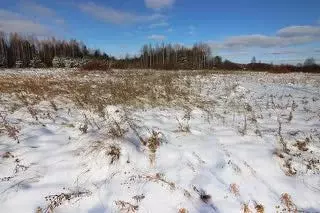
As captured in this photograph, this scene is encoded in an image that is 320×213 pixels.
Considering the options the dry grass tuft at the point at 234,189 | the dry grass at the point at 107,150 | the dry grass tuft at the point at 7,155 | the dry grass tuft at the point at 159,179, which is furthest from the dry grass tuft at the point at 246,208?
the dry grass tuft at the point at 7,155

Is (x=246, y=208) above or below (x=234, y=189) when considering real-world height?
below

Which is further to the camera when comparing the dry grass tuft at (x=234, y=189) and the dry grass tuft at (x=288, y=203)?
the dry grass tuft at (x=234, y=189)

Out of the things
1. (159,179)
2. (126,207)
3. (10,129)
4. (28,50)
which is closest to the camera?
(126,207)

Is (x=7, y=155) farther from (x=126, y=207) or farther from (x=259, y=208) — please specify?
(x=259, y=208)

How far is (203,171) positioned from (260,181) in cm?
78

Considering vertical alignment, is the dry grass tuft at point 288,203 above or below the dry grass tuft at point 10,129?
below

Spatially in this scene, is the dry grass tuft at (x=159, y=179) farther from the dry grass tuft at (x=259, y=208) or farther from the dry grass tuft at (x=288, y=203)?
the dry grass tuft at (x=288, y=203)

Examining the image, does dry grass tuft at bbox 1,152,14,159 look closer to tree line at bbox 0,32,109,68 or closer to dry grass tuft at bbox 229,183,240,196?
dry grass tuft at bbox 229,183,240,196

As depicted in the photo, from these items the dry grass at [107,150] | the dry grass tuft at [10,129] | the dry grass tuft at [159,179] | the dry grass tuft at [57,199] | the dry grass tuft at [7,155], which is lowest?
the dry grass tuft at [57,199]

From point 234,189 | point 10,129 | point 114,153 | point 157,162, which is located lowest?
point 234,189

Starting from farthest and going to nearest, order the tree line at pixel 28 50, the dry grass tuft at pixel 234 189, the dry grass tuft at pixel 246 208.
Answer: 1. the tree line at pixel 28 50
2. the dry grass tuft at pixel 234 189
3. the dry grass tuft at pixel 246 208

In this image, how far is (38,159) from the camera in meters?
4.36

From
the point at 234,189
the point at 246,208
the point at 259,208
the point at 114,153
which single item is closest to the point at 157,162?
the point at 114,153

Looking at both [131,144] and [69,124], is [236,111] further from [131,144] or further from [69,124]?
[69,124]
